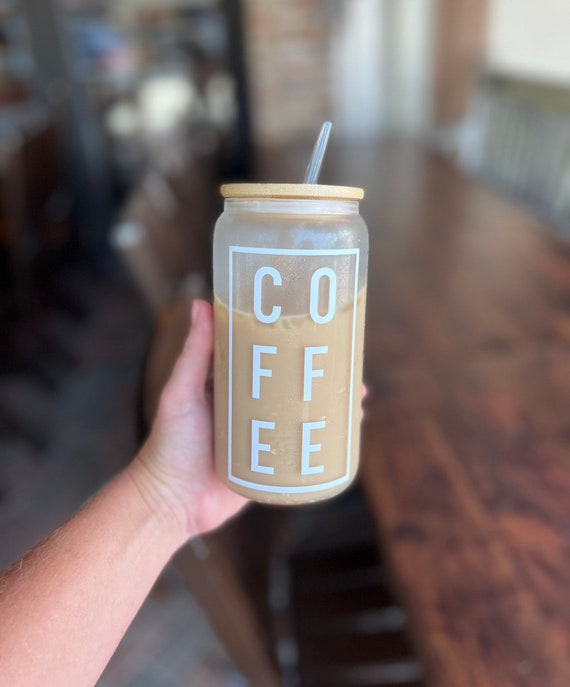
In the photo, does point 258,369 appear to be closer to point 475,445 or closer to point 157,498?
point 157,498

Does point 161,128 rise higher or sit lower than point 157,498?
lower

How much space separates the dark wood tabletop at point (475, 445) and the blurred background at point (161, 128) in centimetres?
52

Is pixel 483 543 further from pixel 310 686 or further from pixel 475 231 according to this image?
pixel 475 231

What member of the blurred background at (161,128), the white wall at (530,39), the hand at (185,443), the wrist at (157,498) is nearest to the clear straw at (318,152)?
the hand at (185,443)

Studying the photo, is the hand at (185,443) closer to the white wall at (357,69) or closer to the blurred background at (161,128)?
the blurred background at (161,128)

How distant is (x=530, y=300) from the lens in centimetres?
117

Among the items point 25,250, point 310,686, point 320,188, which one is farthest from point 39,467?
point 320,188

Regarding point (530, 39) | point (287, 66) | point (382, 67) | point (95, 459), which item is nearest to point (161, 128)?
point (287, 66)

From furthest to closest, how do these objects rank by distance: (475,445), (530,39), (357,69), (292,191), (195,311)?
(357,69) → (530,39) → (475,445) → (195,311) → (292,191)

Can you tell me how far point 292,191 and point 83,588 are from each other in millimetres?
324

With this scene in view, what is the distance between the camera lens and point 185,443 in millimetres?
556

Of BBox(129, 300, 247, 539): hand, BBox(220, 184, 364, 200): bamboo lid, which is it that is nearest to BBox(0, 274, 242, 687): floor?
BBox(129, 300, 247, 539): hand

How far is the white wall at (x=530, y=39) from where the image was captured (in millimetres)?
2287

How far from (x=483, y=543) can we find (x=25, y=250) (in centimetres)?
195
